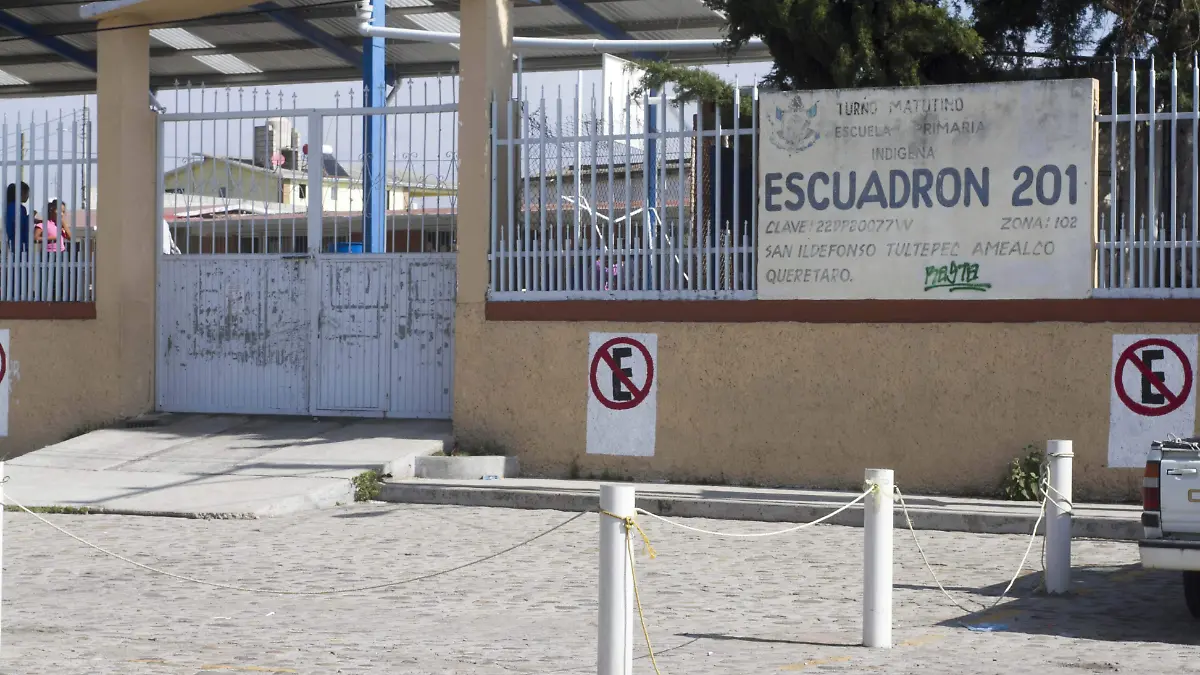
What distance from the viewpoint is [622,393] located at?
1301 centimetres

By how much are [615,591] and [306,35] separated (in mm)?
18630

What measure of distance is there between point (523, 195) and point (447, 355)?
1.72 meters

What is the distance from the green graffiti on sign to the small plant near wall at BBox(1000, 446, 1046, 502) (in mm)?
1342

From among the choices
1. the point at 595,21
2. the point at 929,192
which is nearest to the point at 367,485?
the point at 929,192

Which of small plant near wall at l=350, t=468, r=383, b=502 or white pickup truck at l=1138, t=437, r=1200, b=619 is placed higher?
white pickup truck at l=1138, t=437, r=1200, b=619

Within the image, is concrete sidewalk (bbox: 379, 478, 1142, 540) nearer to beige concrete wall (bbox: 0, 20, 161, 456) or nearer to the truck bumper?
the truck bumper

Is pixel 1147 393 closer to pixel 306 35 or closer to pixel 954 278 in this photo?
pixel 954 278

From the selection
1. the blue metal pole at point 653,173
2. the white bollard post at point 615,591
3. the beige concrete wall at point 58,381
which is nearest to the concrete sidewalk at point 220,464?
the beige concrete wall at point 58,381

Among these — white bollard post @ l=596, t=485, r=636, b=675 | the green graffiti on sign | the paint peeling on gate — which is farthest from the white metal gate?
white bollard post @ l=596, t=485, r=636, b=675

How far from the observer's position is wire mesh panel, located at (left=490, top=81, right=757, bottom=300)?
1282 cm

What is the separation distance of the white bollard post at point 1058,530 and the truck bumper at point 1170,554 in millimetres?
1113

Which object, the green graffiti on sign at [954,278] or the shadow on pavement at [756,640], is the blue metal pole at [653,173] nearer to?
the green graffiti on sign at [954,278]

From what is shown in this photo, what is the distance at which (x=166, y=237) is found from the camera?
15.4 metres

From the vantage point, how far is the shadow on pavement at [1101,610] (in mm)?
7418
